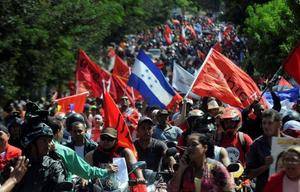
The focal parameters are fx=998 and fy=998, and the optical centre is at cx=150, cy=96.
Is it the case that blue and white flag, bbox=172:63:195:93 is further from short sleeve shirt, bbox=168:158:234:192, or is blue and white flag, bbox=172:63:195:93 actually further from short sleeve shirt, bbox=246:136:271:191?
short sleeve shirt, bbox=168:158:234:192

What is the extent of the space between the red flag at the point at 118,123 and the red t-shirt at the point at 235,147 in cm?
93

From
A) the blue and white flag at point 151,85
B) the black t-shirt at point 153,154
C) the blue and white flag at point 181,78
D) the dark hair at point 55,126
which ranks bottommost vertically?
the blue and white flag at point 181,78

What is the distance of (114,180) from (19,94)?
1709cm

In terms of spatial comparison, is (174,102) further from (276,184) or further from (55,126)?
(276,184)

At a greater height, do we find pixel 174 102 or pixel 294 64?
pixel 294 64

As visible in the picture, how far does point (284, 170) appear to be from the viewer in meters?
7.51

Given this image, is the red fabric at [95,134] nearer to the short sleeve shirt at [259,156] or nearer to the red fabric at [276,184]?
the short sleeve shirt at [259,156]

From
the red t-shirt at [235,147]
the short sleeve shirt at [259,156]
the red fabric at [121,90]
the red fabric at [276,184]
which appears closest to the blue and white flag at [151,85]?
the red fabric at [121,90]

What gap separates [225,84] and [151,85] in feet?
10.5

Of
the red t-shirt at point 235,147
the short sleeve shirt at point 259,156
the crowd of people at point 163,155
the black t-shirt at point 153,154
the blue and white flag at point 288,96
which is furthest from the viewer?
the blue and white flag at point 288,96

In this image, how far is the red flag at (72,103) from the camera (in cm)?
1830

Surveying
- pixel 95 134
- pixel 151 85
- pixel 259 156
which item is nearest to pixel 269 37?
pixel 151 85

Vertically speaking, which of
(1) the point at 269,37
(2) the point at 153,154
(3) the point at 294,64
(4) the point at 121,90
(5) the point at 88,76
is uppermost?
(3) the point at 294,64

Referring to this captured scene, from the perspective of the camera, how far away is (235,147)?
10.1m
